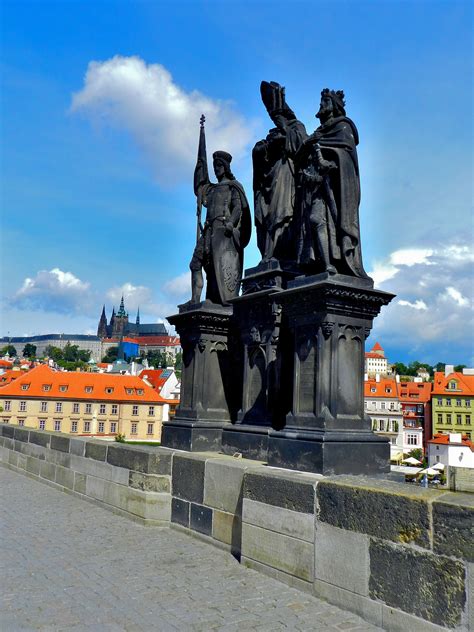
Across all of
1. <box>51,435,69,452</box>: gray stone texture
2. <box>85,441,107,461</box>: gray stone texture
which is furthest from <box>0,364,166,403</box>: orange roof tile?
<box>85,441,107,461</box>: gray stone texture

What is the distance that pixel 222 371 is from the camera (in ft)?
25.7

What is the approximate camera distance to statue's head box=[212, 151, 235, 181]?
27.7 ft

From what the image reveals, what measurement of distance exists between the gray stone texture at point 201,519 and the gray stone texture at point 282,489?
0.89 metres

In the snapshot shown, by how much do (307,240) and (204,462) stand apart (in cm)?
241

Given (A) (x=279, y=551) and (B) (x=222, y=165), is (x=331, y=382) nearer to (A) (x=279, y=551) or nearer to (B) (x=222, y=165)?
(A) (x=279, y=551)

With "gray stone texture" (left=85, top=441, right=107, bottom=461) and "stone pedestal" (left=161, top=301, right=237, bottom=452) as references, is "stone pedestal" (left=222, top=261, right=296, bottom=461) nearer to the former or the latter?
"stone pedestal" (left=161, top=301, right=237, bottom=452)

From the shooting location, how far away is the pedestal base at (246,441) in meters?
6.46

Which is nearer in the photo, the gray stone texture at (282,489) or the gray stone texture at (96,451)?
the gray stone texture at (282,489)

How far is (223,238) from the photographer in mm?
8109

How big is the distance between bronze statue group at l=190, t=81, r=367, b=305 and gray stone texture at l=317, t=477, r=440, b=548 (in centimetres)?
209

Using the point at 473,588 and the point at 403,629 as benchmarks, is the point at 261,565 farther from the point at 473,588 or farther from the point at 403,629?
the point at 473,588

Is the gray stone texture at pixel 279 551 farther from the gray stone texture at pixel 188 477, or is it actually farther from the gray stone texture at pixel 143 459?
the gray stone texture at pixel 143 459

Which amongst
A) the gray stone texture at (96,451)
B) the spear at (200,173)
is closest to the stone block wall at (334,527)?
the gray stone texture at (96,451)

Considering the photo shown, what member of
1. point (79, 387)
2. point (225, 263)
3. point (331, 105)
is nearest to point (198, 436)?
point (225, 263)
